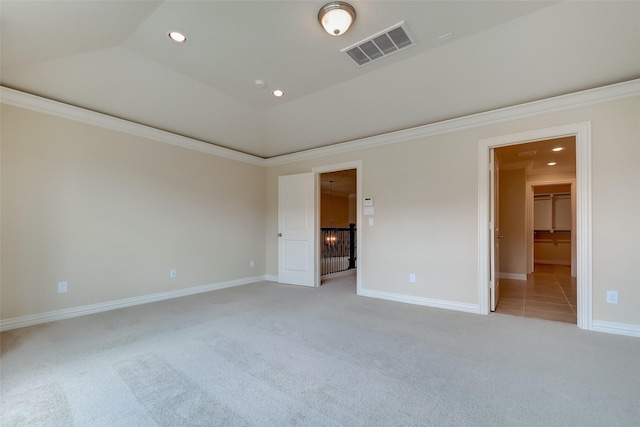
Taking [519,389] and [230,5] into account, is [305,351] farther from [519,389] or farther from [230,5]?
[230,5]

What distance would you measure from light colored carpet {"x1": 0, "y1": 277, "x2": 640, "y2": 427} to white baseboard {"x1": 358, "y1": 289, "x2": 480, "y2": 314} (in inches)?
7.6

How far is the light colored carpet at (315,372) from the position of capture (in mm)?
1586

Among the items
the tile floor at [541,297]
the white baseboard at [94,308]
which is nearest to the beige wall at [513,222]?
the tile floor at [541,297]

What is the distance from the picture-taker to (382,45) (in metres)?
2.76

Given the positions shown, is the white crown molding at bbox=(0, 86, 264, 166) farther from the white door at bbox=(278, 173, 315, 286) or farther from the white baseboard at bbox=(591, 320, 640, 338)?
the white baseboard at bbox=(591, 320, 640, 338)

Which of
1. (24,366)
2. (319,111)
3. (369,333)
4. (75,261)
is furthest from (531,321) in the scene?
(75,261)

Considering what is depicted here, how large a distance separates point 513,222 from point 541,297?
88.2 inches

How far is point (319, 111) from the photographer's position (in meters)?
4.07

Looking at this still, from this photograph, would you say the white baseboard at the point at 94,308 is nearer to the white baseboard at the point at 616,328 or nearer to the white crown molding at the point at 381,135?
the white crown molding at the point at 381,135

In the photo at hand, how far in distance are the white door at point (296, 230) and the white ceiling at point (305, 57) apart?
4.81 feet

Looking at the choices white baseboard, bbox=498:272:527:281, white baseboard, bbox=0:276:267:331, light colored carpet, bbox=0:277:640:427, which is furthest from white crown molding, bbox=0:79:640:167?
white baseboard, bbox=498:272:527:281

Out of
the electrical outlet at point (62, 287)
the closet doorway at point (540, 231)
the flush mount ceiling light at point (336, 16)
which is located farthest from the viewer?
the closet doorway at point (540, 231)

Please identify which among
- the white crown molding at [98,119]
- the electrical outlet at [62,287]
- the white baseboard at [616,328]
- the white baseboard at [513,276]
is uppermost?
the white crown molding at [98,119]

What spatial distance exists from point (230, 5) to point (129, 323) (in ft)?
11.0
